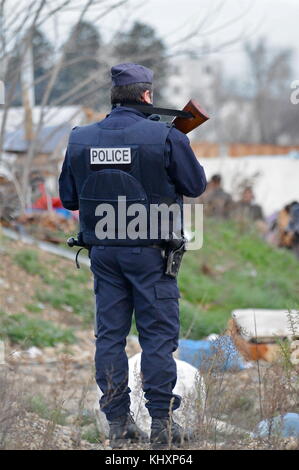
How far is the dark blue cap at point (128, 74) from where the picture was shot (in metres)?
4.29

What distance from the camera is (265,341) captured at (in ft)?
23.2

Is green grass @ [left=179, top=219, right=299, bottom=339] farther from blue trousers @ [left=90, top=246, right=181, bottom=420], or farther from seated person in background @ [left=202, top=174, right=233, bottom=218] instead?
blue trousers @ [left=90, top=246, right=181, bottom=420]

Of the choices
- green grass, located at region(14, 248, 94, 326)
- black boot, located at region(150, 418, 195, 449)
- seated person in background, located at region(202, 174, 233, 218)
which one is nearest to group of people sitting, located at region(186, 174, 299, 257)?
seated person in background, located at region(202, 174, 233, 218)

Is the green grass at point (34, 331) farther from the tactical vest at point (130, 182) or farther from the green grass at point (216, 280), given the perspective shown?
the tactical vest at point (130, 182)

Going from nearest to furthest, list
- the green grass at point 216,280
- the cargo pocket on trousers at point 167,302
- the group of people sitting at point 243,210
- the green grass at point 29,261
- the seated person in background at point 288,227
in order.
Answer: the cargo pocket on trousers at point 167,302 < the green grass at point 216,280 < the green grass at point 29,261 < the seated person in background at point 288,227 < the group of people sitting at point 243,210

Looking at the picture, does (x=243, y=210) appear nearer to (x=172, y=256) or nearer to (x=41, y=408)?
(x=41, y=408)

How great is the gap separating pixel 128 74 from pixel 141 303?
1153 millimetres

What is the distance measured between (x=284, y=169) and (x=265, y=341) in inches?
934

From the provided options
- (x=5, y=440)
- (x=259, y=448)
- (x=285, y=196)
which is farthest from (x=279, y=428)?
(x=285, y=196)

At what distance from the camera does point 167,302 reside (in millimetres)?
4188

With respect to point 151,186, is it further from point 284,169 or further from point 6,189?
point 284,169

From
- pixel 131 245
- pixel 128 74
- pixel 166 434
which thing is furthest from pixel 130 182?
pixel 166 434

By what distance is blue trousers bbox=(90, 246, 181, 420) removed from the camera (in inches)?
164

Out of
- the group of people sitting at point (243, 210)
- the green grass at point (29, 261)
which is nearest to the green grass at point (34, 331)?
the green grass at point (29, 261)
